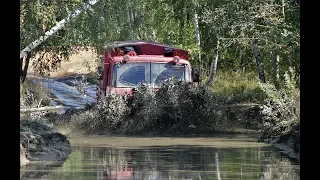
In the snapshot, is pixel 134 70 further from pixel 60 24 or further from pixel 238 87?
pixel 238 87

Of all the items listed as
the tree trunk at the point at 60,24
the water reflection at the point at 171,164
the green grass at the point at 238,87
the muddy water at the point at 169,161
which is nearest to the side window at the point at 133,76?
the muddy water at the point at 169,161

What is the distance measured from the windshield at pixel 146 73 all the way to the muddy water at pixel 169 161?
4063mm

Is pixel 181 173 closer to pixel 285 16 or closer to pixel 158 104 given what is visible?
pixel 158 104

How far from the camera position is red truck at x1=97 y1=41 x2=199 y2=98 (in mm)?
29141

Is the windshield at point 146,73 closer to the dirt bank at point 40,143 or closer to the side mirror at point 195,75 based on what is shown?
the side mirror at point 195,75

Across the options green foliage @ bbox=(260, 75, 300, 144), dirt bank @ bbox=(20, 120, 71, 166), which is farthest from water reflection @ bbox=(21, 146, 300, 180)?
green foliage @ bbox=(260, 75, 300, 144)

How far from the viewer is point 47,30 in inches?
1005

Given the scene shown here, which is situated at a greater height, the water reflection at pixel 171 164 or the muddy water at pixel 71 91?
the muddy water at pixel 71 91

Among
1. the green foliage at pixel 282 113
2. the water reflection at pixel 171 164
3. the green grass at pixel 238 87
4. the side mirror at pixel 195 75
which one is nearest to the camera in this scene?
the water reflection at pixel 171 164

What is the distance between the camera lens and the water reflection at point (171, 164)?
15867mm

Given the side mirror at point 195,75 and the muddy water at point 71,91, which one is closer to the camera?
the side mirror at point 195,75

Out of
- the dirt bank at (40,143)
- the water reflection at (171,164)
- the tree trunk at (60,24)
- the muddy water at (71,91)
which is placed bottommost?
the water reflection at (171,164)
